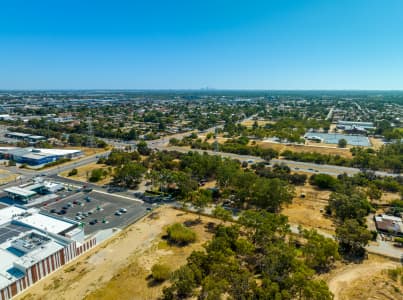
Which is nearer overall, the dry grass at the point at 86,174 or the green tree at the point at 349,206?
the green tree at the point at 349,206

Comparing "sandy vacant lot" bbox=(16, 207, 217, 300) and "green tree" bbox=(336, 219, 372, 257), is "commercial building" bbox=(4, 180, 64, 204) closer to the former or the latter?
"sandy vacant lot" bbox=(16, 207, 217, 300)

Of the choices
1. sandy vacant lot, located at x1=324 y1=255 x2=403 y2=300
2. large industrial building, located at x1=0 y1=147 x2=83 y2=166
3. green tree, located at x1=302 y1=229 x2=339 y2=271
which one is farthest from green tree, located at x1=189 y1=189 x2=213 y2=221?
large industrial building, located at x1=0 y1=147 x2=83 y2=166

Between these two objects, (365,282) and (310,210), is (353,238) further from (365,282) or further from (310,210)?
(310,210)

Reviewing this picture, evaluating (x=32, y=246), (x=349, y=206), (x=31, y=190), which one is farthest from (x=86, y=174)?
(x=349, y=206)

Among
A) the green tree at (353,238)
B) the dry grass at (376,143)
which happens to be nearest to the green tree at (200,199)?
the green tree at (353,238)

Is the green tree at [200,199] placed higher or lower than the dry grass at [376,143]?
lower

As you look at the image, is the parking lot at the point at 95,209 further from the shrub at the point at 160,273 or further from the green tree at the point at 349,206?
the green tree at the point at 349,206

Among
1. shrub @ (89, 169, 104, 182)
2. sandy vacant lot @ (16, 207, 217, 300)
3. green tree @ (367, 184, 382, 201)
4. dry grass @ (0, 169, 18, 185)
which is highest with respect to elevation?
green tree @ (367, 184, 382, 201)
